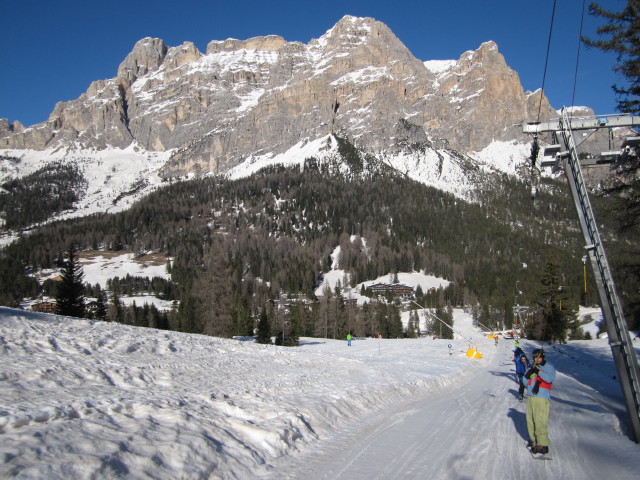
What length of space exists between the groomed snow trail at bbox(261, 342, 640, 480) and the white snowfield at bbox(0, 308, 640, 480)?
4 cm

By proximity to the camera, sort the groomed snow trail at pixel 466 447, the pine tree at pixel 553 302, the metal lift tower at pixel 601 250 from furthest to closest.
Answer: the pine tree at pixel 553 302 < the metal lift tower at pixel 601 250 < the groomed snow trail at pixel 466 447

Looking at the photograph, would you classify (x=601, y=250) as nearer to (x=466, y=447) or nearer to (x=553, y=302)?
(x=466, y=447)

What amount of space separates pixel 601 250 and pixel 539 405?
4361mm

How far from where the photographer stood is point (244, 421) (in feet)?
30.8

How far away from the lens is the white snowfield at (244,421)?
6879 millimetres

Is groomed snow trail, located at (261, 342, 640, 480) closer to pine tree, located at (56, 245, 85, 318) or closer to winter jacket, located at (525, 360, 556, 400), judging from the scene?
winter jacket, located at (525, 360, 556, 400)

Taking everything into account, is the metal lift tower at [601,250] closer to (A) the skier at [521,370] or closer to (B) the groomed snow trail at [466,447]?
(B) the groomed snow trail at [466,447]

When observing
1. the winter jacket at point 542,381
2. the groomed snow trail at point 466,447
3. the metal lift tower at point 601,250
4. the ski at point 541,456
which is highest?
the metal lift tower at point 601,250

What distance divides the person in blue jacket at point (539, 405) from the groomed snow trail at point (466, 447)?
0.32 meters

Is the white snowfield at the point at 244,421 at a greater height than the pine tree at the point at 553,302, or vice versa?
the pine tree at the point at 553,302

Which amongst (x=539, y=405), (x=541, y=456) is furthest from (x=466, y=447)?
(x=539, y=405)

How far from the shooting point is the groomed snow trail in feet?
24.4

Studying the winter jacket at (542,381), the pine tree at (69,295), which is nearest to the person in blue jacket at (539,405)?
the winter jacket at (542,381)

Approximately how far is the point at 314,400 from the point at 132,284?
168566mm
